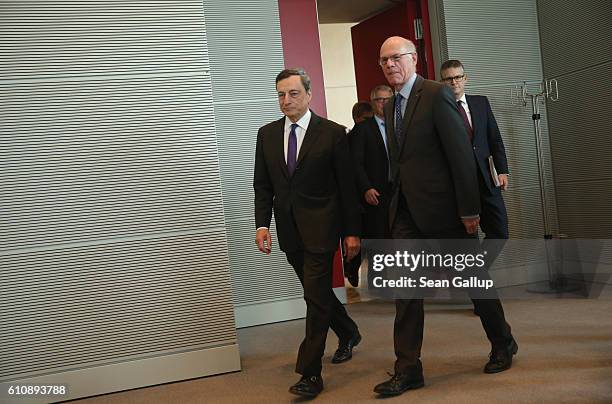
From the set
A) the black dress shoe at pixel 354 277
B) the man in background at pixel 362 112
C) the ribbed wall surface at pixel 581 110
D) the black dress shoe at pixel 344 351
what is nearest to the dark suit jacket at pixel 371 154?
the man in background at pixel 362 112

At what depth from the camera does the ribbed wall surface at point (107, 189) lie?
4.09 meters

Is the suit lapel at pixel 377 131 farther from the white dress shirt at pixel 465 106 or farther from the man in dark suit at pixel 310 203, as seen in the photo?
the man in dark suit at pixel 310 203

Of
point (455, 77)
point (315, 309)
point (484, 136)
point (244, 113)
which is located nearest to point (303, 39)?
point (244, 113)

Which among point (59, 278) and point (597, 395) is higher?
point (59, 278)

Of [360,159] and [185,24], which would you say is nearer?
[185,24]

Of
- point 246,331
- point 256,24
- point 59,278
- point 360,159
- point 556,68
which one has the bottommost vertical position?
point 246,331

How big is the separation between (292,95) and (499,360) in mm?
1678

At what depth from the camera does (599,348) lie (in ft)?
13.2

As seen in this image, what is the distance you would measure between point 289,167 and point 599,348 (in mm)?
1911

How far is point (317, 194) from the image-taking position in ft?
12.5

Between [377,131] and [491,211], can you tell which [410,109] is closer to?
[491,211]

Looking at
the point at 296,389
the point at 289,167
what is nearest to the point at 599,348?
the point at 296,389

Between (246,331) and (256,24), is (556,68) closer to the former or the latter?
(256,24)

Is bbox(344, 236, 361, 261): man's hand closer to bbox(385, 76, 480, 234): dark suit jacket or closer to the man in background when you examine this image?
bbox(385, 76, 480, 234): dark suit jacket
